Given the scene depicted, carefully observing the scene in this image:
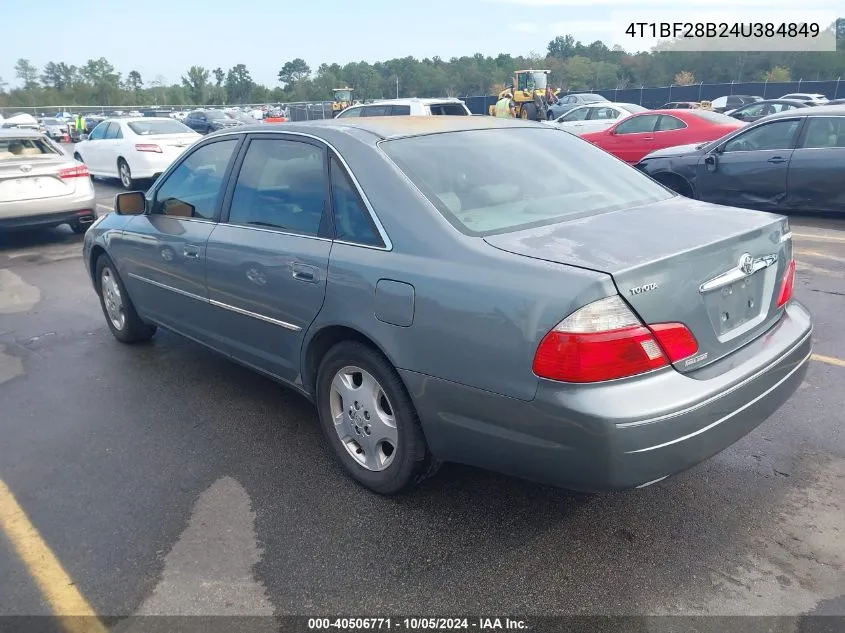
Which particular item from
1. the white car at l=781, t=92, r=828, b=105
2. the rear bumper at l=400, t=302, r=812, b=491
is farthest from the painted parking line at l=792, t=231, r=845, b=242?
the white car at l=781, t=92, r=828, b=105

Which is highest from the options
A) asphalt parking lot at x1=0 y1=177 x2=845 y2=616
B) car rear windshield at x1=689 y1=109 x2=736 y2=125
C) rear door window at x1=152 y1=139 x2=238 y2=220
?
rear door window at x1=152 y1=139 x2=238 y2=220

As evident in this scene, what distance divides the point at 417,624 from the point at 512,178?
1953mm

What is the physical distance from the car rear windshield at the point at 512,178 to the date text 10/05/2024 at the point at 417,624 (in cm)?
141

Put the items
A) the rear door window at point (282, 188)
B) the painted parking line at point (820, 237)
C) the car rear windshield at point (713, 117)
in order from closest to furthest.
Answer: the rear door window at point (282, 188), the painted parking line at point (820, 237), the car rear windshield at point (713, 117)

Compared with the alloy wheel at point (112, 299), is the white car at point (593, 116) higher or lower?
lower

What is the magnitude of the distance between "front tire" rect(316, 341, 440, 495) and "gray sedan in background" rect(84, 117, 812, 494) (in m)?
0.01

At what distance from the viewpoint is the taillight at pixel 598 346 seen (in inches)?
90.9

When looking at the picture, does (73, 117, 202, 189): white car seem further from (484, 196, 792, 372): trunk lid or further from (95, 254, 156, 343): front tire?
(484, 196, 792, 372): trunk lid

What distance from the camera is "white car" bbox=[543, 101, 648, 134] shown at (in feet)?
60.6

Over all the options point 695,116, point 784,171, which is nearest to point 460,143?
point 784,171

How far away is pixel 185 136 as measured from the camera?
567 inches

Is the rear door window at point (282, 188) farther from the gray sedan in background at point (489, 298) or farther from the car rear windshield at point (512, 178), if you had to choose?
the car rear windshield at point (512, 178)

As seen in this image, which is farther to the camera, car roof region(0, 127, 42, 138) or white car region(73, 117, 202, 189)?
white car region(73, 117, 202, 189)

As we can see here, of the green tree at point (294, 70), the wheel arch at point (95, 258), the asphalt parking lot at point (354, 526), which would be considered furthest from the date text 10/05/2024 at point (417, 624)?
the green tree at point (294, 70)
